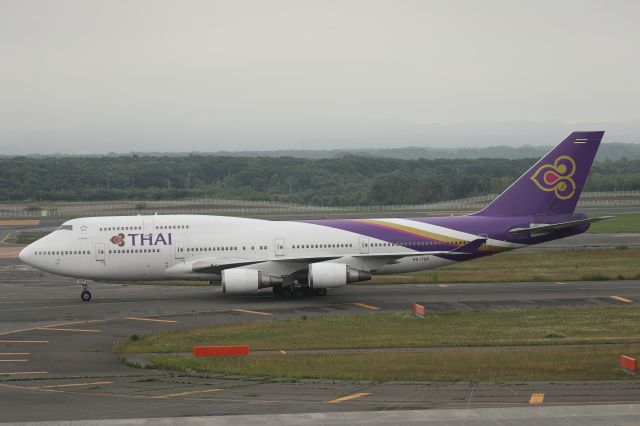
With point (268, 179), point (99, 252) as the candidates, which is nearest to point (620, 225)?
point (99, 252)

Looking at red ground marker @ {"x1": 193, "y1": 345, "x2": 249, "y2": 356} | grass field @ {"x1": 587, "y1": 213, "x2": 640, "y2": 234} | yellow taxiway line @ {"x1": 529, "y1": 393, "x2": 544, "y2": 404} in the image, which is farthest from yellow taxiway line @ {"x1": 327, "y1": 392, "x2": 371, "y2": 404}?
grass field @ {"x1": 587, "y1": 213, "x2": 640, "y2": 234}

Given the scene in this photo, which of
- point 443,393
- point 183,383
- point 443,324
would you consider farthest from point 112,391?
point 443,324

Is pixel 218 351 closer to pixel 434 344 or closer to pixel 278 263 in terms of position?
pixel 434 344

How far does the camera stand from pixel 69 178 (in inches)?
6038

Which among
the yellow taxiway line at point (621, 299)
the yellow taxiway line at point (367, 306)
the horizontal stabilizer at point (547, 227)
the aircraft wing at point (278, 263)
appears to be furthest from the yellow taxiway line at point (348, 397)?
the horizontal stabilizer at point (547, 227)

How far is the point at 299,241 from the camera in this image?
43.2m

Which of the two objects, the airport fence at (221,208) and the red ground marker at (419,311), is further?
the airport fence at (221,208)

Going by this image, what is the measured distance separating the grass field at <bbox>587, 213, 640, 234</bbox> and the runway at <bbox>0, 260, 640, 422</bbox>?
3548 centimetres

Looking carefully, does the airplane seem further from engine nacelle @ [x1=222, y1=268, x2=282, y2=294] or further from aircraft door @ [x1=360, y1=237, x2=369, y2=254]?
engine nacelle @ [x1=222, y1=268, x2=282, y2=294]

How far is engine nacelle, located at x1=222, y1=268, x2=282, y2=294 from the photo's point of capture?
40781 mm

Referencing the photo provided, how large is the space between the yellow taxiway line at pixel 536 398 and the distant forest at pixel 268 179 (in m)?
109

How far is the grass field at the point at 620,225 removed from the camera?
260ft

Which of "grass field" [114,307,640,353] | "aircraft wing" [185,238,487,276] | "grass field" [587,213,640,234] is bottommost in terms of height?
"grass field" [114,307,640,353]

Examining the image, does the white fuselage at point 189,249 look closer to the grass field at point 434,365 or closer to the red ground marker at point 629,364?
the grass field at point 434,365
